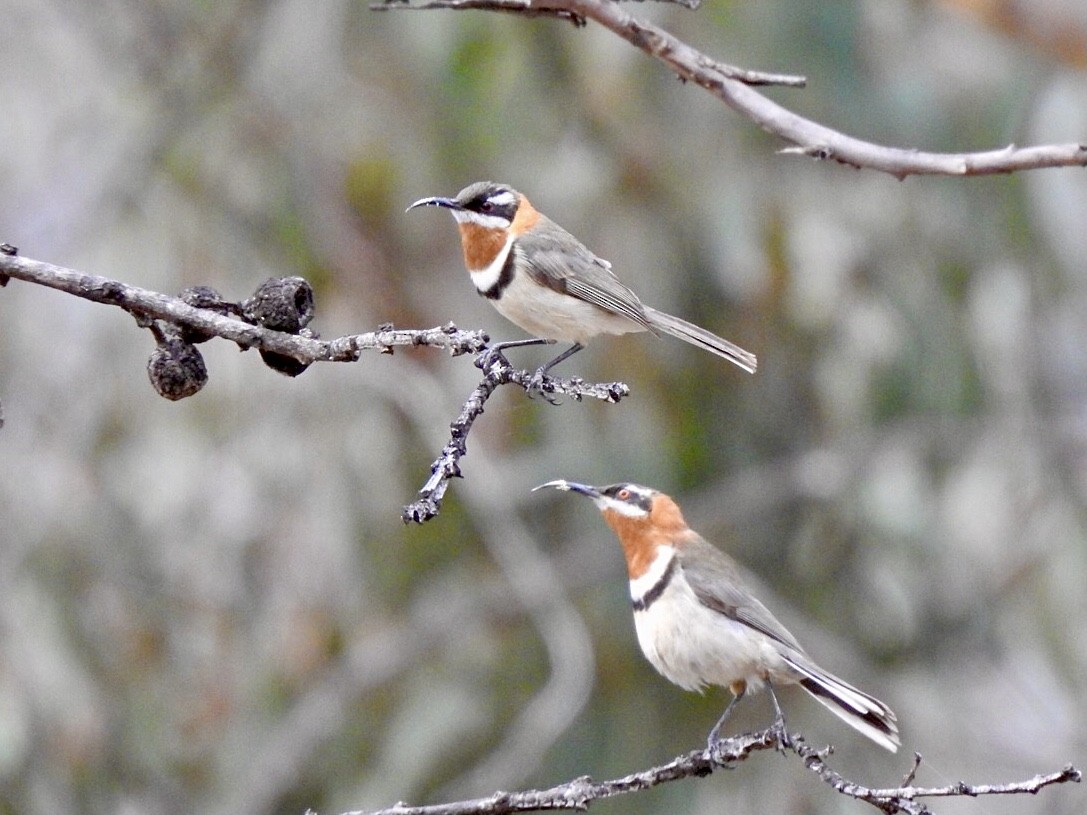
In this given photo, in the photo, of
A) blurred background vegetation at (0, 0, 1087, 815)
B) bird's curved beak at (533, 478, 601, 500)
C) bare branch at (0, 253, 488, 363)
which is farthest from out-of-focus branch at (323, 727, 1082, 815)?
blurred background vegetation at (0, 0, 1087, 815)

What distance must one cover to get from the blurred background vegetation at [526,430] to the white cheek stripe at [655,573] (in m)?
2.36

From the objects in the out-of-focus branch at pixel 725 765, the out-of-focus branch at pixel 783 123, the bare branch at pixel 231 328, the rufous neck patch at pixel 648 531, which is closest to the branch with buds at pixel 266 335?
the bare branch at pixel 231 328

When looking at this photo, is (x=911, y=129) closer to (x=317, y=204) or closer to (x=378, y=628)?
(x=317, y=204)

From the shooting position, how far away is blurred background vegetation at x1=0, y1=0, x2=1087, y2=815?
524 centimetres

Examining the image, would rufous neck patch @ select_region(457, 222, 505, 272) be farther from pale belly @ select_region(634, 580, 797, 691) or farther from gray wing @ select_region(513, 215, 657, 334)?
pale belly @ select_region(634, 580, 797, 691)

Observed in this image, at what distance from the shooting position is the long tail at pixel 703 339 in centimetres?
212

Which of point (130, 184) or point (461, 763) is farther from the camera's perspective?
point (130, 184)

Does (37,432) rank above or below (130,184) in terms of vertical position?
below

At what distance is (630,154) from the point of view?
5.48 m

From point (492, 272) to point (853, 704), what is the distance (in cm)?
89

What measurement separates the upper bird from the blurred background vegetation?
2.54m

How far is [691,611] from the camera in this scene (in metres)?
2.56

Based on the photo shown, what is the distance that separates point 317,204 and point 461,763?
205cm

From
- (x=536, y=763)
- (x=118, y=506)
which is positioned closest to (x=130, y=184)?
(x=118, y=506)
